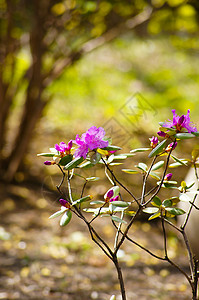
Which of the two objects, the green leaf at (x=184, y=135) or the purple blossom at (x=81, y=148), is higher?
the green leaf at (x=184, y=135)

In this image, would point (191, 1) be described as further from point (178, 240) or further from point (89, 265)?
point (89, 265)

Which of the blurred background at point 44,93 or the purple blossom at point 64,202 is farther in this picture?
the blurred background at point 44,93

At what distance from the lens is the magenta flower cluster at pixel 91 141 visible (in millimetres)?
966

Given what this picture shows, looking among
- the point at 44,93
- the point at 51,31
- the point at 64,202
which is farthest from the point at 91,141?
the point at 44,93

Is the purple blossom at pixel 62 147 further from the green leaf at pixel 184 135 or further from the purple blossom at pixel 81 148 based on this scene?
the green leaf at pixel 184 135

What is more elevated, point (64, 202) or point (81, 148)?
point (81, 148)

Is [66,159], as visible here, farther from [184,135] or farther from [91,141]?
[184,135]

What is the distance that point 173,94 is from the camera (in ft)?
20.2

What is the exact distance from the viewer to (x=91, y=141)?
97 centimetres

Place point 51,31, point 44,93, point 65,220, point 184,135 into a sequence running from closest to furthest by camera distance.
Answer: point 184,135 < point 65,220 < point 51,31 < point 44,93

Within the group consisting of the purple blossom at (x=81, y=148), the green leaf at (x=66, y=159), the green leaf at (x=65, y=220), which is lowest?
the green leaf at (x=65, y=220)

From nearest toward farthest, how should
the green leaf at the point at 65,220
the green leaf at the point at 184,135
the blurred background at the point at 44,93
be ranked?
the green leaf at the point at 184,135, the green leaf at the point at 65,220, the blurred background at the point at 44,93

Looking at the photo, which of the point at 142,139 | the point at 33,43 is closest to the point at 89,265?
the point at 33,43

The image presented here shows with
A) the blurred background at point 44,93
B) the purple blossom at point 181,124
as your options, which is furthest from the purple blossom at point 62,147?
the blurred background at point 44,93
